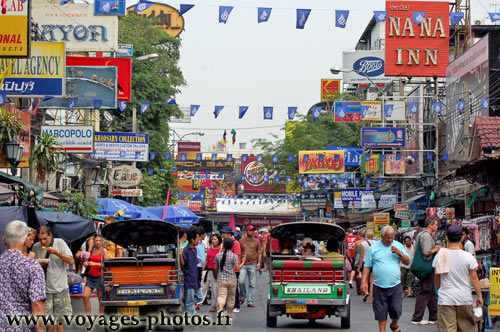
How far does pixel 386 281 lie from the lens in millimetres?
12867

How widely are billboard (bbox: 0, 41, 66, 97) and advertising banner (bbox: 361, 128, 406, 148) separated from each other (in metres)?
21.6

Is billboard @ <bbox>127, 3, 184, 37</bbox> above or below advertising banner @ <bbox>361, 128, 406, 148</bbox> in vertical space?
above

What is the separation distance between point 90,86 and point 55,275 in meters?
19.3

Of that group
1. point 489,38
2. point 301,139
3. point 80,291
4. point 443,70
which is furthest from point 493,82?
point 301,139

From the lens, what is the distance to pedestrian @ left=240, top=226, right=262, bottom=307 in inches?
808

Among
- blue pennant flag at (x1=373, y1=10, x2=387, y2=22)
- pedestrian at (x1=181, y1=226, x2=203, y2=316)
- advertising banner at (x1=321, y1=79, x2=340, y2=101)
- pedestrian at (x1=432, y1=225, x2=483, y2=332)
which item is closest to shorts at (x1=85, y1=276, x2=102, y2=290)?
pedestrian at (x1=181, y1=226, x2=203, y2=316)

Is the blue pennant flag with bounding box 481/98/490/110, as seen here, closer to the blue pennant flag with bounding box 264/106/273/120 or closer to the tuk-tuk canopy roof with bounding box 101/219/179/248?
the blue pennant flag with bounding box 264/106/273/120

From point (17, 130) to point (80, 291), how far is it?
5.85m

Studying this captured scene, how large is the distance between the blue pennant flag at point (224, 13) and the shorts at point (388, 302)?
44.0 ft

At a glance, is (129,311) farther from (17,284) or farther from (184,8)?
(184,8)

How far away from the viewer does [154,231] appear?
1670 centimetres

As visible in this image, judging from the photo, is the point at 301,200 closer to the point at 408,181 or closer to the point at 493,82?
the point at 408,181

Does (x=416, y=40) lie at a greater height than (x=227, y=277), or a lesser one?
greater

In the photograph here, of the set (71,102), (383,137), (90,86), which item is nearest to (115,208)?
(71,102)
